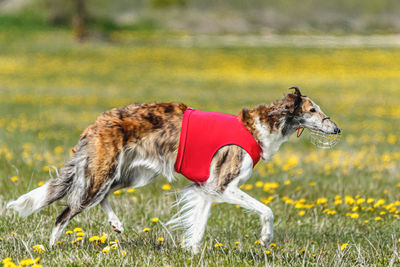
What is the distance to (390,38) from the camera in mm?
42312

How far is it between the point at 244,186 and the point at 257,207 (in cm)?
246

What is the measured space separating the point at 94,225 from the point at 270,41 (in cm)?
3540

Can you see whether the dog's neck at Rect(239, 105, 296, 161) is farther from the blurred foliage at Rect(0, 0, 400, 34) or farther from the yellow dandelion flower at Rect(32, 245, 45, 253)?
Answer: the blurred foliage at Rect(0, 0, 400, 34)

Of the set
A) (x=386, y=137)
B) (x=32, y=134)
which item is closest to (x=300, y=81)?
(x=386, y=137)

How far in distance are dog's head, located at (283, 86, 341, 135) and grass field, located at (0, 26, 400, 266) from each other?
0.89m

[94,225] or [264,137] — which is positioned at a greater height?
[264,137]

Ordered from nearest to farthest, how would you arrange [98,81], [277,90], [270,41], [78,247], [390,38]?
[78,247], [277,90], [98,81], [270,41], [390,38]

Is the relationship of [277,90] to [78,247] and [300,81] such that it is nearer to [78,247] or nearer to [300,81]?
[300,81]

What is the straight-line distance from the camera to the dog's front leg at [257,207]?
4090 millimetres

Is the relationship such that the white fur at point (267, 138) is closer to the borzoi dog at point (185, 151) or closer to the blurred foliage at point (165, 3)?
the borzoi dog at point (185, 151)

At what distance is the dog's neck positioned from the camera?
14.2 feet

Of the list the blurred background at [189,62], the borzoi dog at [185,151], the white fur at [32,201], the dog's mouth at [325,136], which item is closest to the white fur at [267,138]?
the borzoi dog at [185,151]

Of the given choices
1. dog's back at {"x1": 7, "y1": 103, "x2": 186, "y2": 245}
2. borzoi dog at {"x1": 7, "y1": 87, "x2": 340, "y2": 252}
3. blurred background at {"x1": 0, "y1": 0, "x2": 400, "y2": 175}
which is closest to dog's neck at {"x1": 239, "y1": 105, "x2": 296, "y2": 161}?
borzoi dog at {"x1": 7, "y1": 87, "x2": 340, "y2": 252}

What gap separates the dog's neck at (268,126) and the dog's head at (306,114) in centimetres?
6
